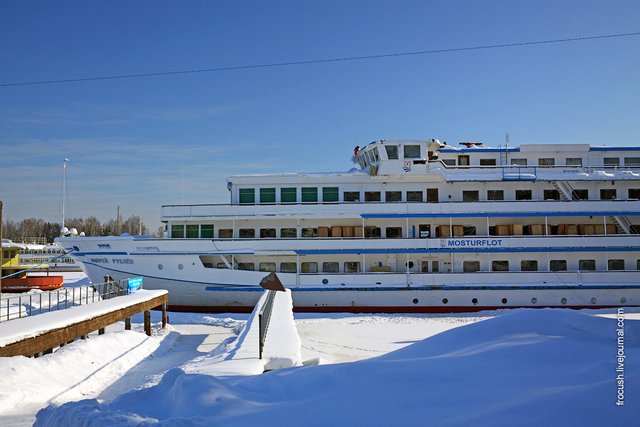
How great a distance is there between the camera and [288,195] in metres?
25.4

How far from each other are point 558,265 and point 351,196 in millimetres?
9869

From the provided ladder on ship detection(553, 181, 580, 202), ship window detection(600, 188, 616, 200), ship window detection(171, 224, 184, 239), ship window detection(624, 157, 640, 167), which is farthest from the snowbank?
ship window detection(624, 157, 640, 167)

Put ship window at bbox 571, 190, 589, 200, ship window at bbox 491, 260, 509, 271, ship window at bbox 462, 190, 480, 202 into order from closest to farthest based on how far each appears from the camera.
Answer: ship window at bbox 491, 260, 509, 271, ship window at bbox 462, 190, 480, 202, ship window at bbox 571, 190, 589, 200

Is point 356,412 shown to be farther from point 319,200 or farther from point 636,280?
point 636,280

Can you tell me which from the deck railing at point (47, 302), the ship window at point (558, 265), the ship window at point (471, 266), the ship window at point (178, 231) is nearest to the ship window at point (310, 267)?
the ship window at point (178, 231)

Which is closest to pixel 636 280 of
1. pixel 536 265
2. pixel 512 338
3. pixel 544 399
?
pixel 536 265

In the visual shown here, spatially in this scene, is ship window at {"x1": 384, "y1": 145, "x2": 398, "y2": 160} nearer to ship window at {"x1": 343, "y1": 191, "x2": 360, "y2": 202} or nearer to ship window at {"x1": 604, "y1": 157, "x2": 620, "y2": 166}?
ship window at {"x1": 343, "y1": 191, "x2": 360, "y2": 202}

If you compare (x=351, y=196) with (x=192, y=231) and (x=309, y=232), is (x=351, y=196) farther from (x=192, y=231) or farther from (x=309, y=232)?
(x=192, y=231)

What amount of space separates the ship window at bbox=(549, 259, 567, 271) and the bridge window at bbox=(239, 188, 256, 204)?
13.9 m

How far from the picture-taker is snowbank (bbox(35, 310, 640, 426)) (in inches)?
146

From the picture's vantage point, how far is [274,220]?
25.2 m

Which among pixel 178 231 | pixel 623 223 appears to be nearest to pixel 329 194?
pixel 178 231

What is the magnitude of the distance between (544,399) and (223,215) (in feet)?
70.5

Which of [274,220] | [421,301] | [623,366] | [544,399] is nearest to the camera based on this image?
[544,399]
